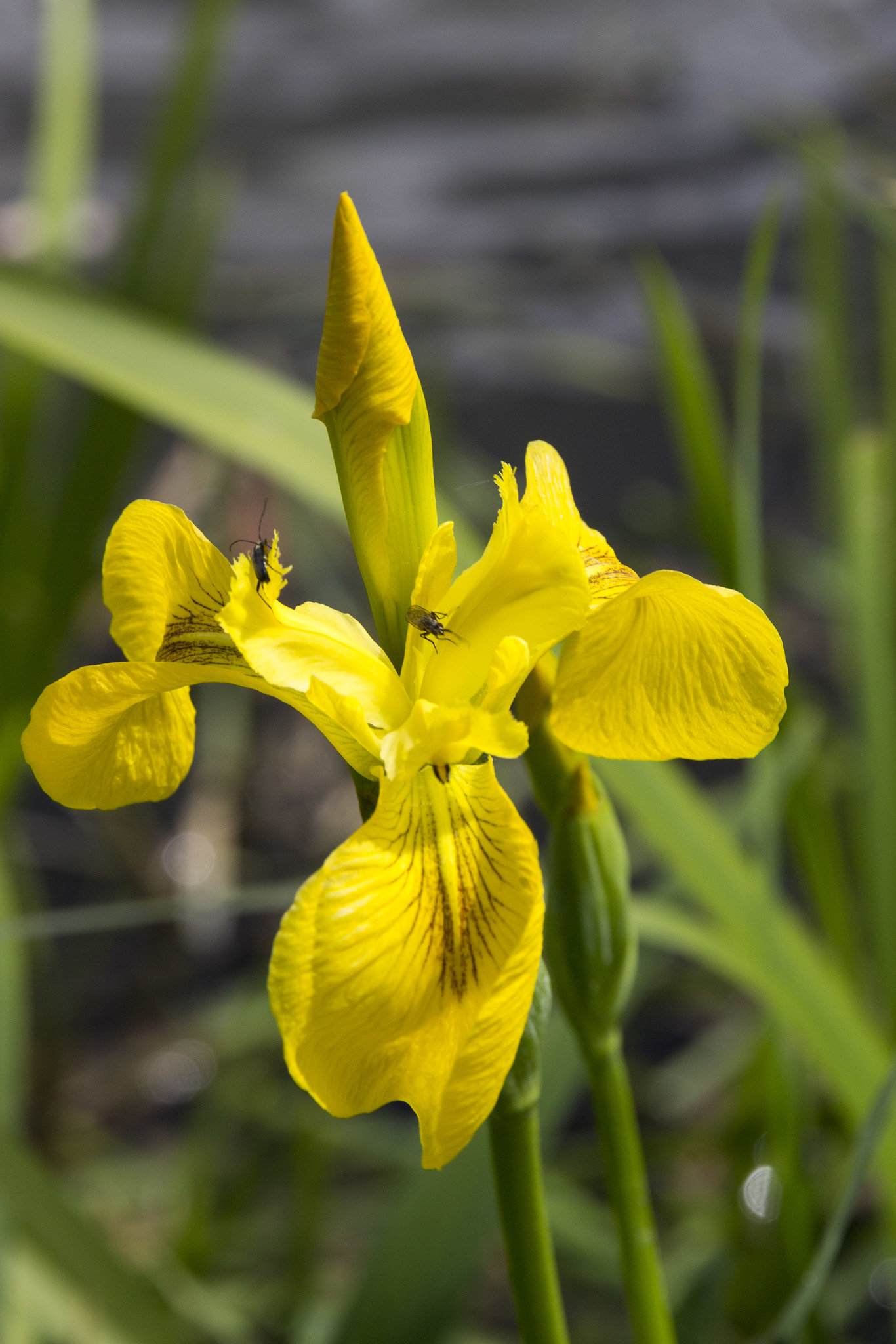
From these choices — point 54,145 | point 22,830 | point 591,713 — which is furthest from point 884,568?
point 22,830

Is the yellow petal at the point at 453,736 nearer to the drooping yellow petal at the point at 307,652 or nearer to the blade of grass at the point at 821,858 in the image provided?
the drooping yellow petal at the point at 307,652

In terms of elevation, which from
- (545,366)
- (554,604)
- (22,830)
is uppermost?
(545,366)

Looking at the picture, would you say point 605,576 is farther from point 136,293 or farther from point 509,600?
point 136,293

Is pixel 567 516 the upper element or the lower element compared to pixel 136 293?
lower

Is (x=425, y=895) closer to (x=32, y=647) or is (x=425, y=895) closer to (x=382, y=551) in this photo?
(x=382, y=551)

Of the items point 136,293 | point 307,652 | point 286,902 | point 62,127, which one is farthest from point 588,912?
point 62,127

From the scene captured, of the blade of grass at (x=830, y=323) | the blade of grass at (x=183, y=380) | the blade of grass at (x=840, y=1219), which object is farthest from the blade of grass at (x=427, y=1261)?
the blade of grass at (x=830, y=323)

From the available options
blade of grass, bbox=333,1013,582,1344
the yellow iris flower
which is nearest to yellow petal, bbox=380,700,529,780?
the yellow iris flower
